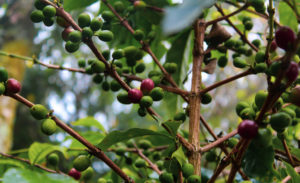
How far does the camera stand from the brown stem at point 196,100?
0.96m

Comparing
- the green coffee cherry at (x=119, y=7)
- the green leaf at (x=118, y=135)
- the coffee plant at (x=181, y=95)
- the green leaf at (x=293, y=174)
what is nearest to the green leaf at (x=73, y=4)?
the coffee plant at (x=181, y=95)

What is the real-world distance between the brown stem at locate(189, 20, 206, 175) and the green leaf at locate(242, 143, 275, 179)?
21 centimetres

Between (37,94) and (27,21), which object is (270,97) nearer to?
(27,21)

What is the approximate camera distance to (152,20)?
1181 mm

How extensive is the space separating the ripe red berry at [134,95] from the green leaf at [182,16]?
0.41m

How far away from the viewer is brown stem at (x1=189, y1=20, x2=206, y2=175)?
96cm

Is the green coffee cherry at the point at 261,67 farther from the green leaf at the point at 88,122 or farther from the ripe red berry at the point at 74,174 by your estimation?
the green leaf at the point at 88,122

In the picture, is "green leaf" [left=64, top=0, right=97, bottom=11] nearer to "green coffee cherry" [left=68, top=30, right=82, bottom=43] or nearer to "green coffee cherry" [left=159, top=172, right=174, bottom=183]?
"green coffee cherry" [left=68, top=30, right=82, bottom=43]

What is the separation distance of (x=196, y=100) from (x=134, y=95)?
0.26 m

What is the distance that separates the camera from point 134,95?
0.92 metres

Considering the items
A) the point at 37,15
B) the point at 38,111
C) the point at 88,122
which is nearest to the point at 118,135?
the point at 38,111

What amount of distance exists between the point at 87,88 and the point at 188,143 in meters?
6.67

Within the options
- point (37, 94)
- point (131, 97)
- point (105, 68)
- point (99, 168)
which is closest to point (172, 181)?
point (131, 97)

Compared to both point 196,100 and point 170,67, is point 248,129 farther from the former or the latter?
point 170,67
